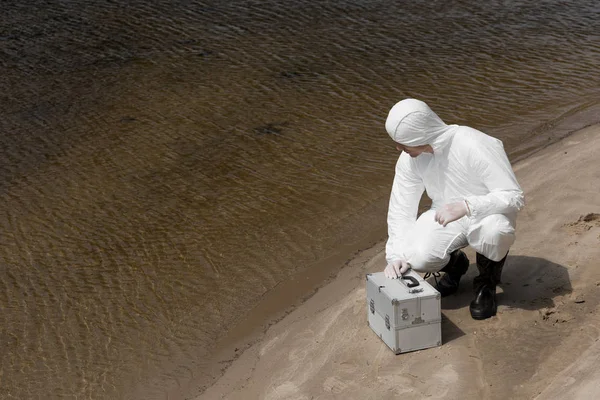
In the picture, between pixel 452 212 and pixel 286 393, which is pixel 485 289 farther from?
pixel 286 393

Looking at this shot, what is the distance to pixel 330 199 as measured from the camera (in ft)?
22.3

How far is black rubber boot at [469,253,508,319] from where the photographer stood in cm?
439

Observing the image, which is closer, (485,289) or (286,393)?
(286,393)

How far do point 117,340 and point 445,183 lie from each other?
245 centimetres

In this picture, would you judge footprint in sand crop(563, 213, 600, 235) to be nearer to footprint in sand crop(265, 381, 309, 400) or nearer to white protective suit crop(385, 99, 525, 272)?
white protective suit crop(385, 99, 525, 272)

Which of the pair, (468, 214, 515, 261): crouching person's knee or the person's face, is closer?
(468, 214, 515, 261): crouching person's knee

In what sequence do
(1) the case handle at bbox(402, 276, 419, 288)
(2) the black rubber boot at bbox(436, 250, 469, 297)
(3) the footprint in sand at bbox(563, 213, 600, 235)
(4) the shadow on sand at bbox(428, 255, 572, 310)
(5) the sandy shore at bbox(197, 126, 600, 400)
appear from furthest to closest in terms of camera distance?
(3) the footprint in sand at bbox(563, 213, 600, 235)
(2) the black rubber boot at bbox(436, 250, 469, 297)
(4) the shadow on sand at bbox(428, 255, 572, 310)
(1) the case handle at bbox(402, 276, 419, 288)
(5) the sandy shore at bbox(197, 126, 600, 400)

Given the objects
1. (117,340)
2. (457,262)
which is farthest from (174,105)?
(457,262)

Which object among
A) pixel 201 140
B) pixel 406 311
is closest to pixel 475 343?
pixel 406 311

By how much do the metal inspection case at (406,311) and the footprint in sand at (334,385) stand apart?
33 cm

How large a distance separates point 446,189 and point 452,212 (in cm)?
34

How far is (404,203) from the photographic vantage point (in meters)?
4.46

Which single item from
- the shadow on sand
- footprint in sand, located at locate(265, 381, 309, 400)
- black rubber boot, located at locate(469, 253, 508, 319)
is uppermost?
black rubber boot, located at locate(469, 253, 508, 319)

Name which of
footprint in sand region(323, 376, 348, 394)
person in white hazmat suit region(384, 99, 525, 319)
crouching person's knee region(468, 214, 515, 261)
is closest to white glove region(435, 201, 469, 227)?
person in white hazmat suit region(384, 99, 525, 319)
